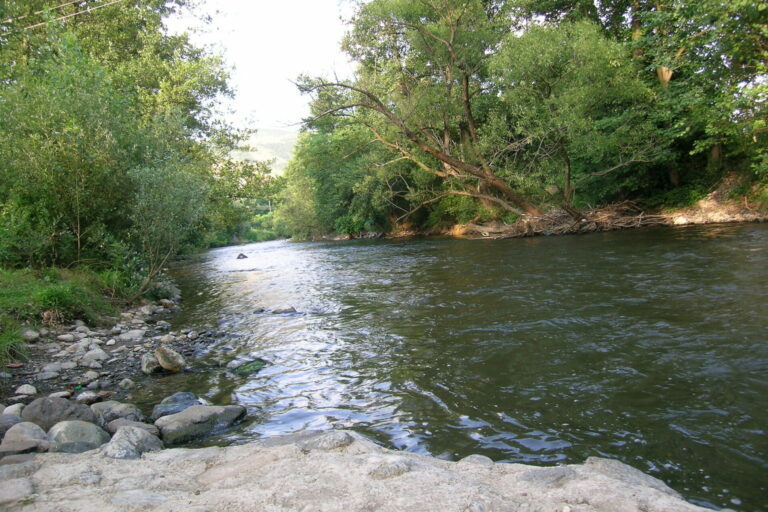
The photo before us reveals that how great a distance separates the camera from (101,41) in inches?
905

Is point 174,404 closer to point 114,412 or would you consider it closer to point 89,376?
point 114,412

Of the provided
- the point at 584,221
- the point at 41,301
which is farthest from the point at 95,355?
the point at 584,221

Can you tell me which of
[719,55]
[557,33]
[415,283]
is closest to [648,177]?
[719,55]

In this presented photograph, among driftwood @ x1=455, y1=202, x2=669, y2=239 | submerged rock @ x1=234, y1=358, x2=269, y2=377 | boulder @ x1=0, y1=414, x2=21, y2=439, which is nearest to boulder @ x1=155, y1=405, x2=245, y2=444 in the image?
boulder @ x1=0, y1=414, x2=21, y2=439

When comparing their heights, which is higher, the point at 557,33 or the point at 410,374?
the point at 557,33

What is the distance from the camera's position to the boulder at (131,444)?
3.97 m

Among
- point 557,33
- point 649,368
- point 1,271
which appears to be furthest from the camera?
point 557,33

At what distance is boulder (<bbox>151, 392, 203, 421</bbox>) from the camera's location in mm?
5426

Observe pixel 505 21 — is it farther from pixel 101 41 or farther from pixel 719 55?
pixel 101 41

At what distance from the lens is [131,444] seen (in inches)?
164

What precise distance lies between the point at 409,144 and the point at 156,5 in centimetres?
1632

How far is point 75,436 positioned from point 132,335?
5.74 m

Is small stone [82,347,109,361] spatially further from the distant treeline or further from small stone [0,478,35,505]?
small stone [0,478,35,505]

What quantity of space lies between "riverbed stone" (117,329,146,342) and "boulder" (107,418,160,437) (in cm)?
485
